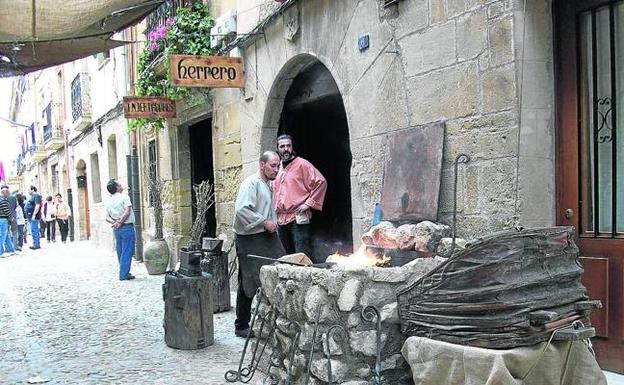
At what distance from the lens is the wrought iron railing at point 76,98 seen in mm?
17228

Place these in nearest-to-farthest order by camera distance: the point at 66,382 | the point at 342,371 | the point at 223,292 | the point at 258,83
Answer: the point at 342,371 < the point at 66,382 < the point at 223,292 < the point at 258,83

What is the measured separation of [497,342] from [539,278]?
369mm

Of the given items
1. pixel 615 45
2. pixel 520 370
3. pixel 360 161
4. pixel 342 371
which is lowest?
pixel 342 371

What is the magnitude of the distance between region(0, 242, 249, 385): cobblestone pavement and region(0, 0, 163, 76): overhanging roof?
2.43 m

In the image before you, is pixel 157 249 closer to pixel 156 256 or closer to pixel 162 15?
pixel 156 256

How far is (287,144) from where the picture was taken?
242 inches

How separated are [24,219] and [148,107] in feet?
34.7

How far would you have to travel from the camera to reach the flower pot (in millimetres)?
9766

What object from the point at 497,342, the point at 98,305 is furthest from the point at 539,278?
the point at 98,305

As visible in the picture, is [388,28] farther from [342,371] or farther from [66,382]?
[66,382]

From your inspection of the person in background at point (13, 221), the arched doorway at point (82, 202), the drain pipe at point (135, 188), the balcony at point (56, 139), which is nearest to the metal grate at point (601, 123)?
the drain pipe at point (135, 188)

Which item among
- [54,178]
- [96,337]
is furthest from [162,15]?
[54,178]

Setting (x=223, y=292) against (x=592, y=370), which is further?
(x=223, y=292)

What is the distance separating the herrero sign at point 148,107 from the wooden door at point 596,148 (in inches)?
283
